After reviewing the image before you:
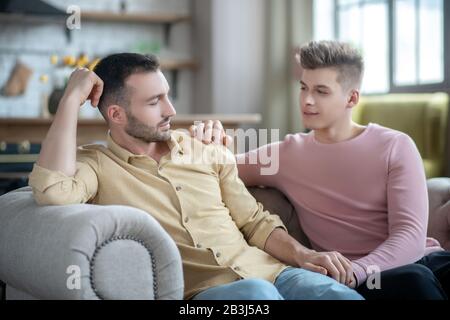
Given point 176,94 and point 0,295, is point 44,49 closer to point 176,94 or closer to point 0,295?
point 176,94

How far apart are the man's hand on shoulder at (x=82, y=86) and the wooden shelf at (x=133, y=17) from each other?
391 cm

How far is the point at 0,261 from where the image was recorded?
1.90 metres

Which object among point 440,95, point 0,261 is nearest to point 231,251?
point 0,261

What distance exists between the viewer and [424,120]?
4.62 m

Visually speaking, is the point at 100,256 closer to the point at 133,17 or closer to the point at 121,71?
the point at 121,71

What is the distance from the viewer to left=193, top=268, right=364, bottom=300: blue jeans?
167 centimetres

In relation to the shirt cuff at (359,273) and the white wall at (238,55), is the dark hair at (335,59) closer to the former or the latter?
the shirt cuff at (359,273)

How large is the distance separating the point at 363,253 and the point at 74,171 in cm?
82

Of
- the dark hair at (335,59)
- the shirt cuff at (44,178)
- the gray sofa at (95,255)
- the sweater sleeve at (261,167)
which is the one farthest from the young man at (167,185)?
the dark hair at (335,59)

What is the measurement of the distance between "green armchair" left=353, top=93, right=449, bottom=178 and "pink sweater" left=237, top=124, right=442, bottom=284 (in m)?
2.37

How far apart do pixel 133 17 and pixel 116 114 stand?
4.02 m

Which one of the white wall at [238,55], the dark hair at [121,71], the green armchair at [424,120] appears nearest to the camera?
the dark hair at [121,71]

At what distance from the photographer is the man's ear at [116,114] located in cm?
201
